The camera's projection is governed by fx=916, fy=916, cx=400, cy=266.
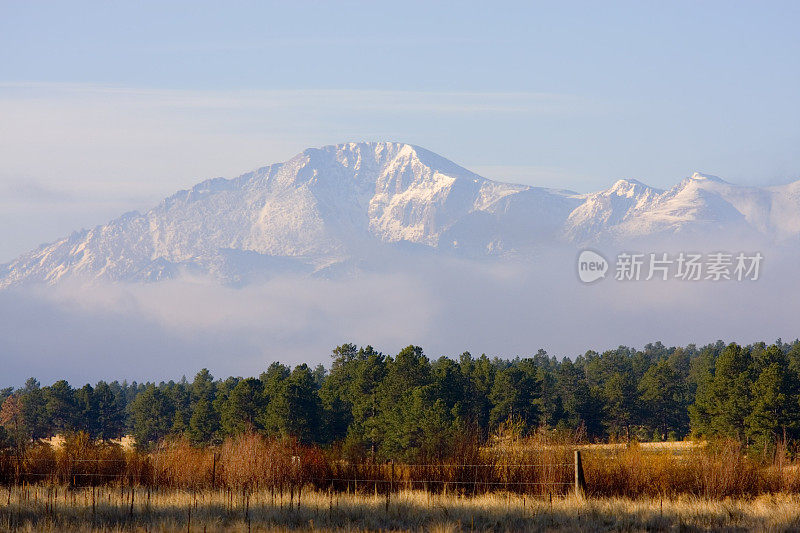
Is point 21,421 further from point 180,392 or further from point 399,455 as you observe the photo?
point 399,455

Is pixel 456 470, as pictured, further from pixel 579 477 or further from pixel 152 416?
pixel 152 416

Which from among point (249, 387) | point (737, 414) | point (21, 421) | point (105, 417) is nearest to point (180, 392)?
point (105, 417)

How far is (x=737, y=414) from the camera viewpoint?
7206cm

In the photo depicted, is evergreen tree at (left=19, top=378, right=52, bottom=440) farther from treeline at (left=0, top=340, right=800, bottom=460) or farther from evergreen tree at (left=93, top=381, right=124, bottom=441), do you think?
evergreen tree at (left=93, top=381, right=124, bottom=441)

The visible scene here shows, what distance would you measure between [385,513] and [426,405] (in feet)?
135

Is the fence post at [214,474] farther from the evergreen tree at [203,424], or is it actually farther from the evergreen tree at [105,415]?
the evergreen tree at [105,415]

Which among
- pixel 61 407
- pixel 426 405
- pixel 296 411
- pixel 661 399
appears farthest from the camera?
pixel 61 407

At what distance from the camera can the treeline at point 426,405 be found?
68562 mm

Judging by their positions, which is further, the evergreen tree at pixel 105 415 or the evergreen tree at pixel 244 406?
the evergreen tree at pixel 105 415

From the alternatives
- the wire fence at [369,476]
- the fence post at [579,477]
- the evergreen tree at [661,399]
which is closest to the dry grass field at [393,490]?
the wire fence at [369,476]

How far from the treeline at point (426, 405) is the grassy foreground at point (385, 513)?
6212 millimetres

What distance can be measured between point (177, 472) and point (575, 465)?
14.5 meters

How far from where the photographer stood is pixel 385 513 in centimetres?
2648

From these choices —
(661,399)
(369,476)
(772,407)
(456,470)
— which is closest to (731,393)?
(772,407)
